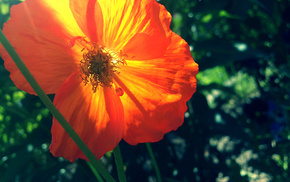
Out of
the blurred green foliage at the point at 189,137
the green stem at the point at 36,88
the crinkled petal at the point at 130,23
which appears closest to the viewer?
the green stem at the point at 36,88

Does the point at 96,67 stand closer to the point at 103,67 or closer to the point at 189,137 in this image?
the point at 103,67

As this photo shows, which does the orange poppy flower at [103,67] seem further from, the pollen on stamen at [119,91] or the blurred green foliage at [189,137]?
the blurred green foliage at [189,137]

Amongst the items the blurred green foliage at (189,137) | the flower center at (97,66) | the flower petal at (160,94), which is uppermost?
the flower center at (97,66)

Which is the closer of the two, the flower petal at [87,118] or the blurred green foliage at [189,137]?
the flower petal at [87,118]

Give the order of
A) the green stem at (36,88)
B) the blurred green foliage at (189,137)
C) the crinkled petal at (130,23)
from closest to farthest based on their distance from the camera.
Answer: the green stem at (36,88) < the crinkled petal at (130,23) < the blurred green foliage at (189,137)

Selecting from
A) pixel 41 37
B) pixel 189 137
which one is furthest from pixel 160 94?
pixel 189 137

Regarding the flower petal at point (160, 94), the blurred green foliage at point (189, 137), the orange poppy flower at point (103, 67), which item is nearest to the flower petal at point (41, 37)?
the orange poppy flower at point (103, 67)

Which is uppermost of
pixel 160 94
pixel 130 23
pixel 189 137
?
pixel 130 23
